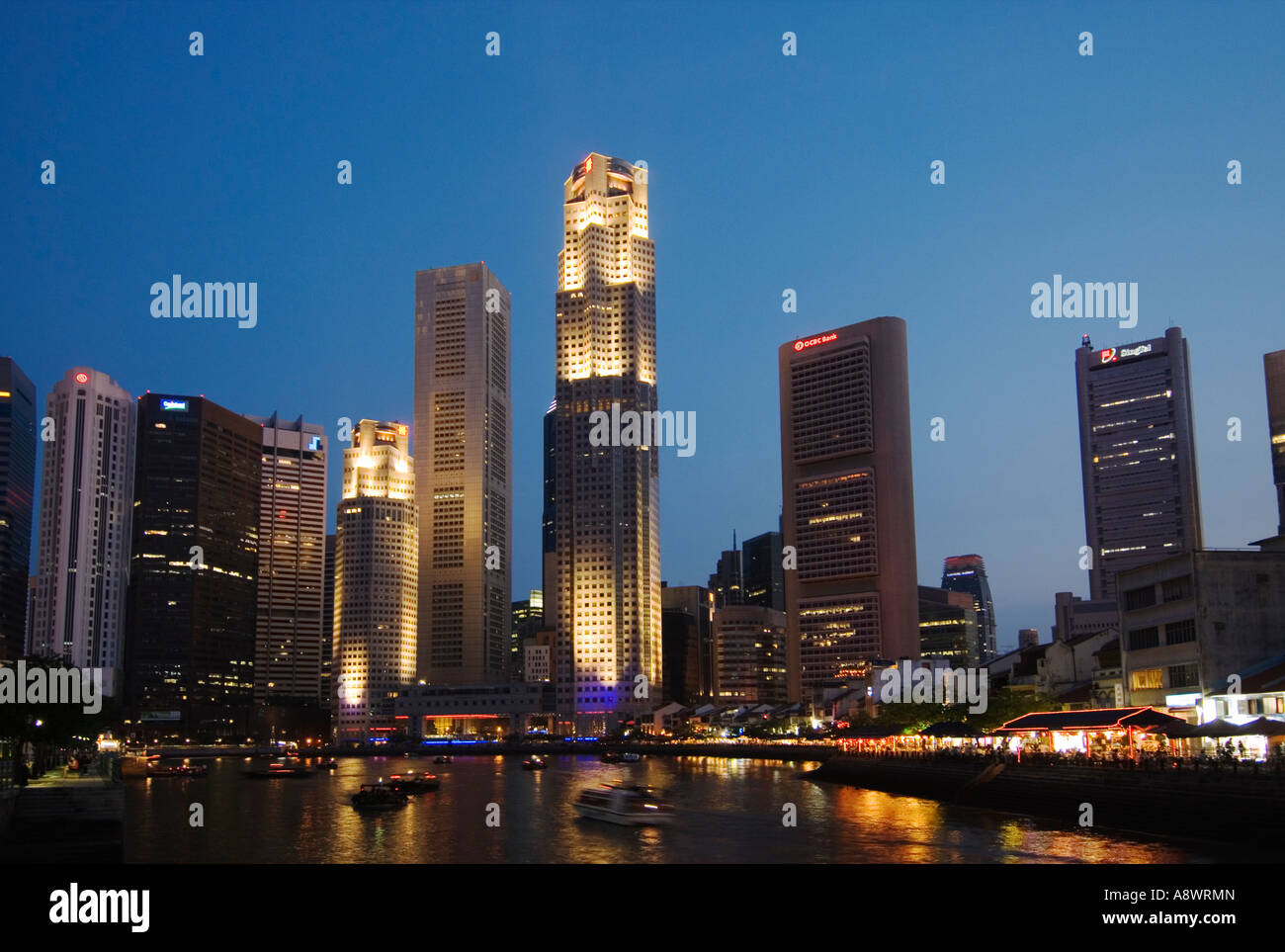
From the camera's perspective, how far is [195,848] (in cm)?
6962

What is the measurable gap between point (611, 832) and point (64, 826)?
32630 mm

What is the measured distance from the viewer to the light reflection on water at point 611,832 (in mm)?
59906

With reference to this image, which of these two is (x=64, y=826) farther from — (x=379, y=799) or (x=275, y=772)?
(x=275, y=772)

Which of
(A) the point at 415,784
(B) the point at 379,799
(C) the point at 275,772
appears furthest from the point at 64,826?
(C) the point at 275,772

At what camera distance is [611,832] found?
246 ft

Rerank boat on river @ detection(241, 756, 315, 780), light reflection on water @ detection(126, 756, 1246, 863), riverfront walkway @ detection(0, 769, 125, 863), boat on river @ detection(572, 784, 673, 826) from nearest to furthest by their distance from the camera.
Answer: riverfront walkway @ detection(0, 769, 125, 863)
light reflection on water @ detection(126, 756, 1246, 863)
boat on river @ detection(572, 784, 673, 826)
boat on river @ detection(241, 756, 315, 780)

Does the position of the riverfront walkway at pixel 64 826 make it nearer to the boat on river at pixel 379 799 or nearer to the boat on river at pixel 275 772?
the boat on river at pixel 379 799

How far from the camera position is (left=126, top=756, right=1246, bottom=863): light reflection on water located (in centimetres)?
5991

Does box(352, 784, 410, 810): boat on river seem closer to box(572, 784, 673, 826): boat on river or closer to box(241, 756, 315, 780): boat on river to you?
box(572, 784, 673, 826): boat on river

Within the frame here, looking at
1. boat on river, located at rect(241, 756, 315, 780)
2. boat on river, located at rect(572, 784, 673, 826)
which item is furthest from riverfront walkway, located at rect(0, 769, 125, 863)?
boat on river, located at rect(241, 756, 315, 780)

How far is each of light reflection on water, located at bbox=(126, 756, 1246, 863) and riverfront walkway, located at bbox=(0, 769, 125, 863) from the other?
3.62 m

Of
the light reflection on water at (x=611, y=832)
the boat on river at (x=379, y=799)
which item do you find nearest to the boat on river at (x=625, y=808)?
the light reflection on water at (x=611, y=832)

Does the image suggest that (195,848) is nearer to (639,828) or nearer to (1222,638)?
(639,828)
